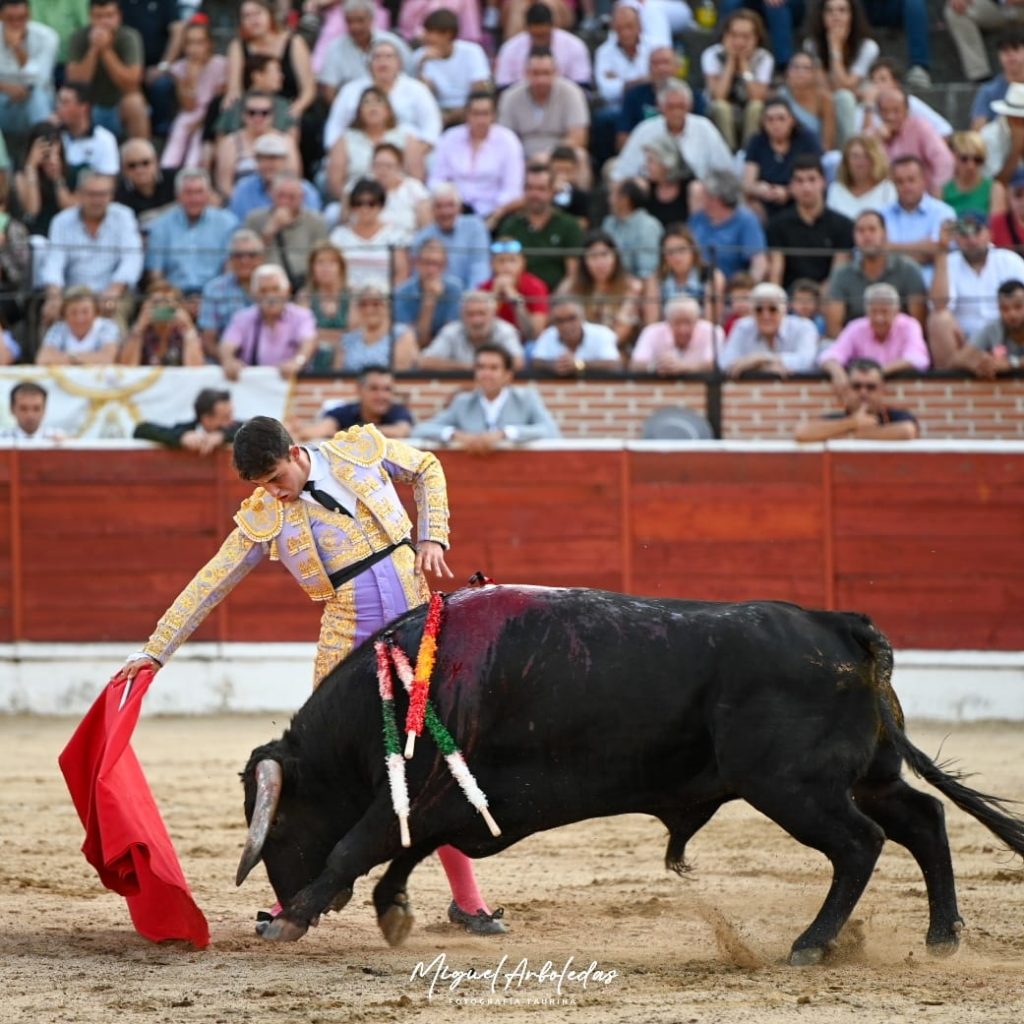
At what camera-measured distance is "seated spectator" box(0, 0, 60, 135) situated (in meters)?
10.7

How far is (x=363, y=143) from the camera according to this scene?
10.0 meters

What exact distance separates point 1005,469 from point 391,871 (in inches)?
176

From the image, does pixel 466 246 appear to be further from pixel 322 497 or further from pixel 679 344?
pixel 322 497

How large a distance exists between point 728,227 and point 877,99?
1.08m

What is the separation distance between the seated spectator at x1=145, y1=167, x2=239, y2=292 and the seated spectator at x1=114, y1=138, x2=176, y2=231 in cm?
44

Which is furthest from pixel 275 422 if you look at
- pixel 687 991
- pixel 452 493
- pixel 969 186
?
pixel 969 186

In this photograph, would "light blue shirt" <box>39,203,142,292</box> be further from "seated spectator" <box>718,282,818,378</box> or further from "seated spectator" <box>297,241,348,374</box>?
"seated spectator" <box>718,282,818,378</box>

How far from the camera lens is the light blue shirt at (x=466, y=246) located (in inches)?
364

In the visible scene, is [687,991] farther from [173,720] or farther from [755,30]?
[755,30]

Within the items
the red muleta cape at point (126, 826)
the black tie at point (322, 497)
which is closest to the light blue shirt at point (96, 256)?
the red muleta cape at point (126, 826)

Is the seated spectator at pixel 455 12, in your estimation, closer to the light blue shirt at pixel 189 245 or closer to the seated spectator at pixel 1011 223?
the light blue shirt at pixel 189 245

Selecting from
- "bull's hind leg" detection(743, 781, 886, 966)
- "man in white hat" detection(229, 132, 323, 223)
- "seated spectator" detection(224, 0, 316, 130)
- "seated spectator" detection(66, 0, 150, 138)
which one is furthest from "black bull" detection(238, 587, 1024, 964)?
"seated spectator" detection(66, 0, 150, 138)

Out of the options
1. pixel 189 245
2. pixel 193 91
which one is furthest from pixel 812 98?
pixel 193 91

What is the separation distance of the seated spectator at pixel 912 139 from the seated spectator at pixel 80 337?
3806mm
